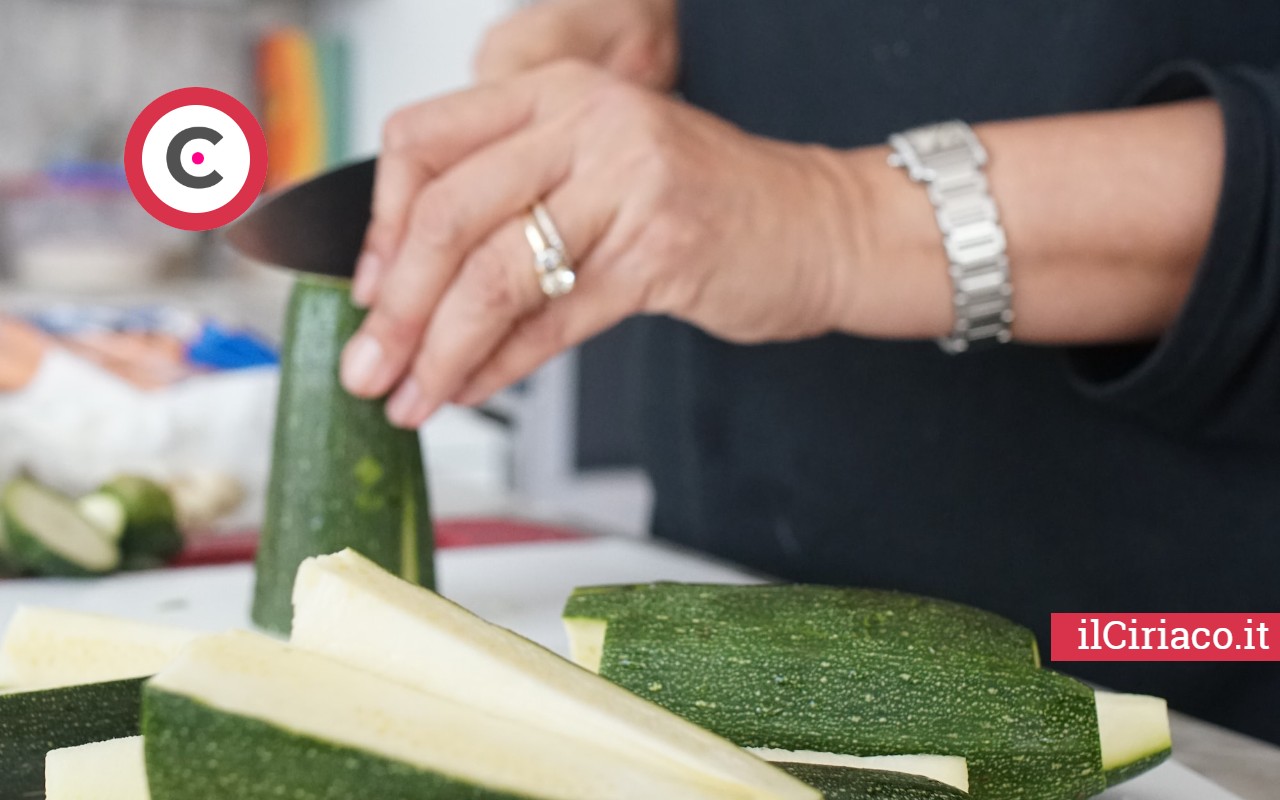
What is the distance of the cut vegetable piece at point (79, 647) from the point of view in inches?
19.8

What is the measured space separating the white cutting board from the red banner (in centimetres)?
26

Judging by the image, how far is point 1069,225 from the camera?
74cm

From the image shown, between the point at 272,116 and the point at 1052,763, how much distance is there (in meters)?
3.04

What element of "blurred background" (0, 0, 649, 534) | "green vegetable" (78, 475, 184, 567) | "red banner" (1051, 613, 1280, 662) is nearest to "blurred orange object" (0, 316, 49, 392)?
"blurred background" (0, 0, 649, 534)

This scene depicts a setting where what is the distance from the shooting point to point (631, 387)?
249 centimetres

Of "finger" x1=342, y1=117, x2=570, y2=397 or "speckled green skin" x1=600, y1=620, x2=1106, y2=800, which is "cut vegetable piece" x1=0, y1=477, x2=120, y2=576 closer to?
"finger" x1=342, y1=117, x2=570, y2=397

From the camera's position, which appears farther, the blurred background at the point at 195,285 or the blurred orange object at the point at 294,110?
the blurred orange object at the point at 294,110

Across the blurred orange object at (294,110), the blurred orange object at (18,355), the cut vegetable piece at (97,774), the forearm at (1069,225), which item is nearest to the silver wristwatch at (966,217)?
the forearm at (1069,225)

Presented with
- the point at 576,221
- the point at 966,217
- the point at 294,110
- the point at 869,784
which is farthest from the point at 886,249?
the point at 294,110

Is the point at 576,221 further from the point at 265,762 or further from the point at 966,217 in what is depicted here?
the point at 265,762

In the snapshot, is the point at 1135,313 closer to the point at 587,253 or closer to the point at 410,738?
the point at 587,253

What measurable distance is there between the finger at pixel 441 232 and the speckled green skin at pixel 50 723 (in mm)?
316

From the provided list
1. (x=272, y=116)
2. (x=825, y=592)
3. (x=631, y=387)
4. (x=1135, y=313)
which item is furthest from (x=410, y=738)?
(x=272, y=116)

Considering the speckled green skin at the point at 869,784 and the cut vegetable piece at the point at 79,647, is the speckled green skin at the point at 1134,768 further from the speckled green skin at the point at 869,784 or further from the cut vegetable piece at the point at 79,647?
the cut vegetable piece at the point at 79,647
